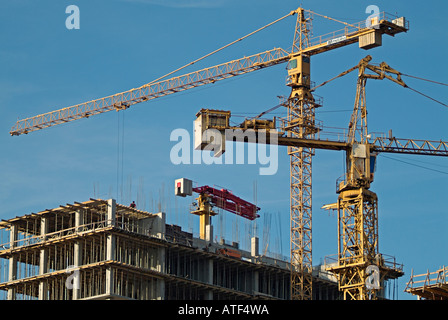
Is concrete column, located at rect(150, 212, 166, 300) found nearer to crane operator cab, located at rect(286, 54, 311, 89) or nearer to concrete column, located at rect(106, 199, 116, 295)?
concrete column, located at rect(106, 199, 116, 295)

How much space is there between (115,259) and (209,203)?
24165 mm

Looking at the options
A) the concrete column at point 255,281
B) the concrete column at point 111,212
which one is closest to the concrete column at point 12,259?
the concrete column at point 111,212

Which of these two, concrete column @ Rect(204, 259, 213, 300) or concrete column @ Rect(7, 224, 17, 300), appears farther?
concrete column @ Rect(7, 224, 17, 300)

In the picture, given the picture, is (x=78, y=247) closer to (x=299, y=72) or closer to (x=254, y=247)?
(x=254, y=247)

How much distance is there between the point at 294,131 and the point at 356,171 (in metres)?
32.2

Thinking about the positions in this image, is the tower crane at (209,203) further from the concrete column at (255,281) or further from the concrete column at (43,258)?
the concrete column at (43,258)

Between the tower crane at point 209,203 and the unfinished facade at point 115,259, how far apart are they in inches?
237

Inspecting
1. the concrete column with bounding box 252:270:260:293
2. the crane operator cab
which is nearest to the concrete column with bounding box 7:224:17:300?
the concrete column with bounding box 252:270:260:293

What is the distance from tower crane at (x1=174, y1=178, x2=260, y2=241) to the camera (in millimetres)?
138000

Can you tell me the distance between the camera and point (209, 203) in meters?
145

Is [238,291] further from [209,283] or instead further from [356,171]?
[356,171]

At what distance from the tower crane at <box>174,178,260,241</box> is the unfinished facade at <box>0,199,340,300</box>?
19.8 feet

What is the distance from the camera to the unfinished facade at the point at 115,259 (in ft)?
407

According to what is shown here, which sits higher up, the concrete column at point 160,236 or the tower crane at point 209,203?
the tower crane at point 209,203
